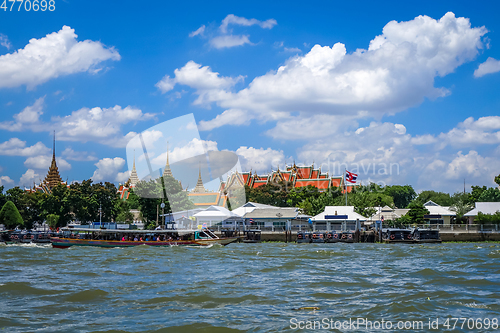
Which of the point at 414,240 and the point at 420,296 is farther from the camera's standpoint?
the point at 414,240

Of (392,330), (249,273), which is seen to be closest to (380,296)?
(392,330)

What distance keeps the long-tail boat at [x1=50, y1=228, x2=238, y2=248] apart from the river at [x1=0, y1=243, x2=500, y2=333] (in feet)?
40.8

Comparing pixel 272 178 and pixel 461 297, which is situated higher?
pixel 272 178

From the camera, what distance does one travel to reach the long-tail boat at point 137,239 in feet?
105

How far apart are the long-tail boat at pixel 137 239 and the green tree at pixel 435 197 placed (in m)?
56.1

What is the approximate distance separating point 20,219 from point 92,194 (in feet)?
24.0

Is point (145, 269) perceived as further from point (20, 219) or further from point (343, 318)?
point (20, 219)

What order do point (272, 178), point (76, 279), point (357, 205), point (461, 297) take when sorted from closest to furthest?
point (461, 297), point (76, 279), point (357, 205), point (272, 178)

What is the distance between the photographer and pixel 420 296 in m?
12.1

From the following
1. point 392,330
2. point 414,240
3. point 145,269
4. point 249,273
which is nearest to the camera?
point 392,330

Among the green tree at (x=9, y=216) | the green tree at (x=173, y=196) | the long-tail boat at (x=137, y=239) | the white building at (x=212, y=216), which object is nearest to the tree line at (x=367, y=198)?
the white building at (x=212, y=216)

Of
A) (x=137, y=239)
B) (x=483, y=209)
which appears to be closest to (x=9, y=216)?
(x=137, y=239)

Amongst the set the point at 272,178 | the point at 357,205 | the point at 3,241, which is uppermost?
the point at 272,178

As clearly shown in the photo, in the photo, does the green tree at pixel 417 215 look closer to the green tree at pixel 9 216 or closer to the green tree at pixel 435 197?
the green tree at pixel 435 197
